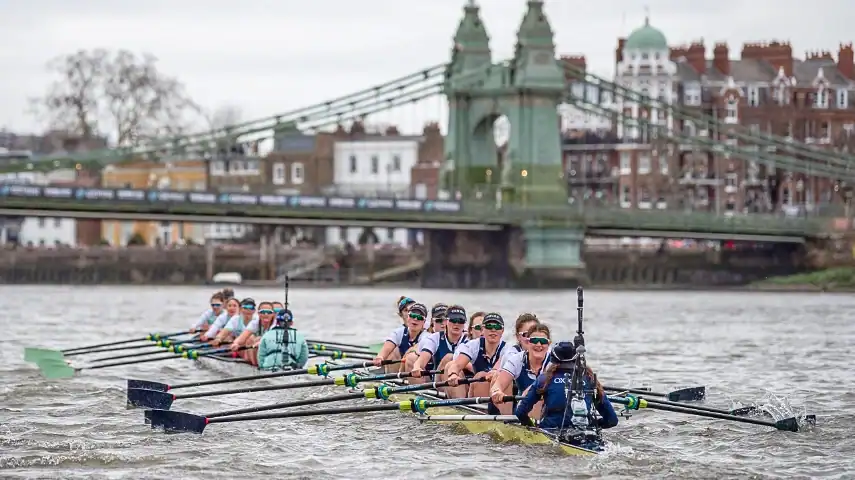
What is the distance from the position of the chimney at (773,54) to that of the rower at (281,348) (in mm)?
82217

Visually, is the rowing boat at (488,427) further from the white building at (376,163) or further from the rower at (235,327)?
the white building at (376,163)

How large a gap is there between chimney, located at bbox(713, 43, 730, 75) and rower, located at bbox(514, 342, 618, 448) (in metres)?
87.8

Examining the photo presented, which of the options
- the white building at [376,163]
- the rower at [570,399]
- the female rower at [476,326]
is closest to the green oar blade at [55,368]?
the female rower at [476,326]

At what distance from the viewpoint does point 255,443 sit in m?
21.4

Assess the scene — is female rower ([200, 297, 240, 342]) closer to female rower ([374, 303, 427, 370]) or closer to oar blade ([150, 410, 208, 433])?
female rower ([374, 303, 427, 370])

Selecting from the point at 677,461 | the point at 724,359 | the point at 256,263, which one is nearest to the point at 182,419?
the point at 677,461

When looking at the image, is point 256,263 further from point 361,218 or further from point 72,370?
point 72,370

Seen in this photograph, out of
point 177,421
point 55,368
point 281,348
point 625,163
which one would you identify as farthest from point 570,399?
point 625,163

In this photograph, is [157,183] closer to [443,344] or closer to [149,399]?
[149,399]

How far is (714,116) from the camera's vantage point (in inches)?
4023

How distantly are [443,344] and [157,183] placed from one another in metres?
85.1

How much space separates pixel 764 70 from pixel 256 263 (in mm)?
35650

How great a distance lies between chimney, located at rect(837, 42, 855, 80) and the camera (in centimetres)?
10719

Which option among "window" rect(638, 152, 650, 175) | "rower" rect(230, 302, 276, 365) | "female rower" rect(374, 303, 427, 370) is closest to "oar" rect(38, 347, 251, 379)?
"rower" rect(230, 302, 276, 365)
